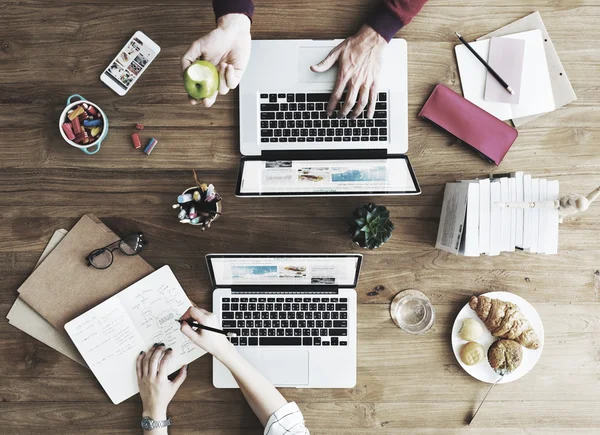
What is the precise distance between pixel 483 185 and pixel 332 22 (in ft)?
2.16

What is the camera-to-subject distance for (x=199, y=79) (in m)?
1.14

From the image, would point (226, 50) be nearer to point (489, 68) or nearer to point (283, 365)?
point (489, 68)

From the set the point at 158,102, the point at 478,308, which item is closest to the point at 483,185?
the point at 478,308

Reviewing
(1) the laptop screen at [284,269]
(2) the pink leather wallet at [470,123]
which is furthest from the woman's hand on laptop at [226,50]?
(2) the pink leather wallet at [470,123]

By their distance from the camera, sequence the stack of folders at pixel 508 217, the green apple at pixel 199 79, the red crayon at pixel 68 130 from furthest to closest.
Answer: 1. the red crayon at pixel 68 130
2. the stack of folders at pixel 508 217
3. the green apple at pixel 199 79

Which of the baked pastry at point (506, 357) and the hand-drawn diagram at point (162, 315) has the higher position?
the hand-drawn diagram at point (162, 315)

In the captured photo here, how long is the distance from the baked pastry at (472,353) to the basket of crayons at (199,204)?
2.78 feet

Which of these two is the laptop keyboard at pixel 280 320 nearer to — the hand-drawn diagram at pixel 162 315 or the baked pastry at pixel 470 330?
the hand-drawn diagram at pixel 162 315

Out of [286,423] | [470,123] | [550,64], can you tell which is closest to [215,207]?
[286,423]

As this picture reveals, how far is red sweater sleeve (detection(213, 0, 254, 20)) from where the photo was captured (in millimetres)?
1269

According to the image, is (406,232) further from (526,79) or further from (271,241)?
(526,79)

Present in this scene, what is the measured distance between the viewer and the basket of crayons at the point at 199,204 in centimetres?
131

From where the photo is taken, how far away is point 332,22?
1.40 meters

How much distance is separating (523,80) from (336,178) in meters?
0.65
